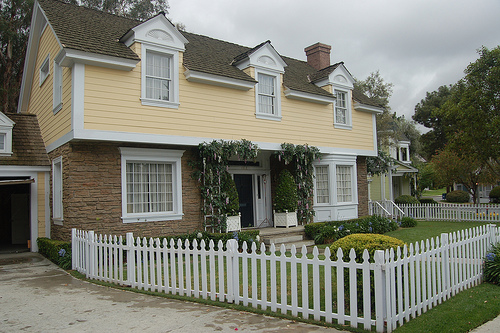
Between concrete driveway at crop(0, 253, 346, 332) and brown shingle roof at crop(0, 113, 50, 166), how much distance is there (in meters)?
5.52

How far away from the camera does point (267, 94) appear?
1502cm

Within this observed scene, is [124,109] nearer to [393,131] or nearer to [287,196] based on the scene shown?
[287,196]

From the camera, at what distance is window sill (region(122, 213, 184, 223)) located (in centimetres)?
1169

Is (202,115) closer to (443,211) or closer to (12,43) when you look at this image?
(443,211)

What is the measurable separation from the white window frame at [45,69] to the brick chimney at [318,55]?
39.8ft

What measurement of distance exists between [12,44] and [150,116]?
1891 centimetres

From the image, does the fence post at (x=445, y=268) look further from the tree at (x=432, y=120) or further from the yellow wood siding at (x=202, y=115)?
the tree at (x=432, y=120)

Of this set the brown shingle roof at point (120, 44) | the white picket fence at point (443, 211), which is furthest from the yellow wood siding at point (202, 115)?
the white picket fence at point (443, 211)

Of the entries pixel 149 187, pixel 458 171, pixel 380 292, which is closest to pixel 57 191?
pixel 149 187

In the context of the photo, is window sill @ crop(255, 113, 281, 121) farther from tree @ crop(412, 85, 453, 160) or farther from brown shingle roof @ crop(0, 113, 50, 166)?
tree @ crop(412, 85, 453, 160)

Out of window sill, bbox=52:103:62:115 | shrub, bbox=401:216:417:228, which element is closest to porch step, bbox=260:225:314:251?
shrub, bbox=401:216:417:228

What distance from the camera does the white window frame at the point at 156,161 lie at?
11695 mm

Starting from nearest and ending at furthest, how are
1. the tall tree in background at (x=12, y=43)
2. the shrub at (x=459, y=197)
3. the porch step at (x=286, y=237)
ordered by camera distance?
the porch step at (x=286, y=237) < the tall tree in background at (x=12, y=43) < the shrub at (x=459, y=197)

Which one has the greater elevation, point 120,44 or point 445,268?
point 120,44
